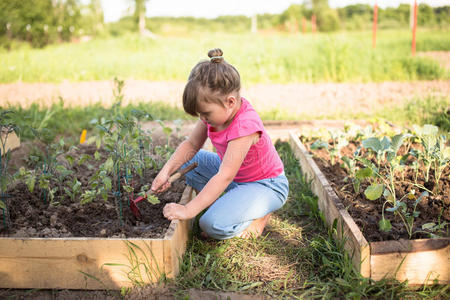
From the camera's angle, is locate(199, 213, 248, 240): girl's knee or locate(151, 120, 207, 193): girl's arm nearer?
locate(199, 213, 248, 240): girl's knee

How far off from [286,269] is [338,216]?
1.34 feet

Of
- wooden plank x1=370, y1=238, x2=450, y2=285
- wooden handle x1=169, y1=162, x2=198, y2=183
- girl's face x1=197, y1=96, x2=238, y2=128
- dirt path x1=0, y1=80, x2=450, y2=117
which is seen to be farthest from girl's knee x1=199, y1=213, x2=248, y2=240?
dirt path x1=0, y1=80, x2=450, y2=117

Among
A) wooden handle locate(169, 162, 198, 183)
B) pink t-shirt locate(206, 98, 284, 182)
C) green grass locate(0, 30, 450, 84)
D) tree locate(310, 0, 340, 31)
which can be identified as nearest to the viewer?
pink t-shirt locate(206, 98, 284, 182)

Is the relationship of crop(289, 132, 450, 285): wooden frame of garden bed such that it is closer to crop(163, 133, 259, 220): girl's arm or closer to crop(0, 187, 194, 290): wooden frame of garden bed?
crop(163, 133, 259, 220): girl's arm

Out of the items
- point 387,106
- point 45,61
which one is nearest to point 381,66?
point 387,106

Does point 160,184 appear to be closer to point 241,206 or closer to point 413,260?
point 241,206

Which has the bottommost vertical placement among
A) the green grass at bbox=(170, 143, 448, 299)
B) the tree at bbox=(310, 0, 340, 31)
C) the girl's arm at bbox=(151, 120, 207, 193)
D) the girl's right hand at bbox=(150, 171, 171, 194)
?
the green grass at bbox=(170, 143, 448, 299)

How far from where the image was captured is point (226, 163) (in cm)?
203

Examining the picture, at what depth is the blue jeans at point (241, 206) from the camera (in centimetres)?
216

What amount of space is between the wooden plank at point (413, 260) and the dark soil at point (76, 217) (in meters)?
1.04

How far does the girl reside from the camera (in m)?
1.98

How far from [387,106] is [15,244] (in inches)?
183

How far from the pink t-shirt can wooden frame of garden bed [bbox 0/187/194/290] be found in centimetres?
61

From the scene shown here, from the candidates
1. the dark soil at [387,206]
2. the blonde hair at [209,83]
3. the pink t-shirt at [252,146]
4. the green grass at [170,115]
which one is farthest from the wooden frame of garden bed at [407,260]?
the green grass at [170,115]
